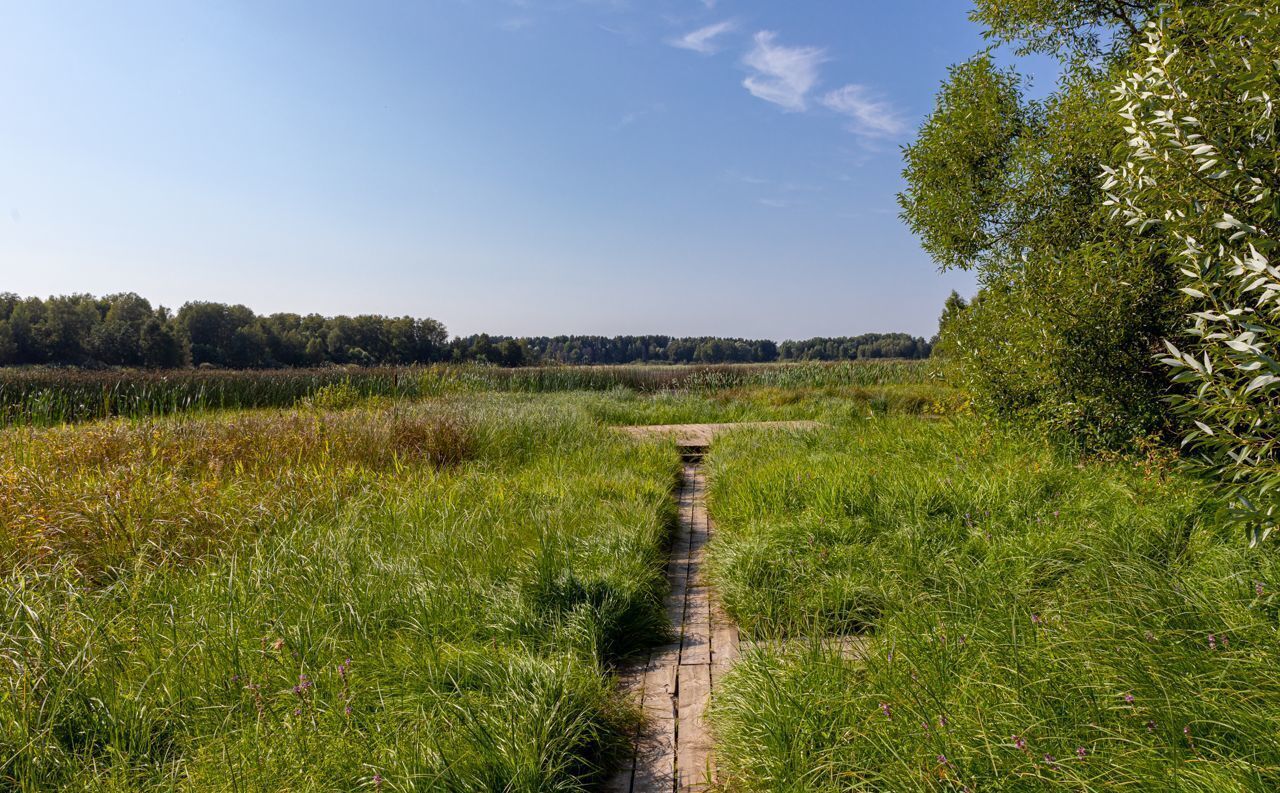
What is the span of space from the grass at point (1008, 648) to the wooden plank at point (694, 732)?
113mm

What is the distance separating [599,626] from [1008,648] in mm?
1827

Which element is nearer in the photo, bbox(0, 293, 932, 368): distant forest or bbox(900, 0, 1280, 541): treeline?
bbox(900, 0, 1280, 541): treeline

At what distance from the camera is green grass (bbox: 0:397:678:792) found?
2150 millimetres

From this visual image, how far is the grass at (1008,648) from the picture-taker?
1.85 meters

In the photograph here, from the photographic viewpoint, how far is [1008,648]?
237cm

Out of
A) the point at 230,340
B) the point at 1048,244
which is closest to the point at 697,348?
the point at 230,340

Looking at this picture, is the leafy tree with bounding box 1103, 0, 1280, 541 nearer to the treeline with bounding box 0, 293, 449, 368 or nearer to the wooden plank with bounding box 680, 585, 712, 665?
the wooden plank with bounding box 680, 585, 712, 665

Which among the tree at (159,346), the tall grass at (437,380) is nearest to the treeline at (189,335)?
the tree at (159,346)

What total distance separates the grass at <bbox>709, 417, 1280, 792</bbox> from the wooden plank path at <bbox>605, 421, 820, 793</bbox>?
14 cm

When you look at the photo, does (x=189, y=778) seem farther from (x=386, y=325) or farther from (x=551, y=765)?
(x=386, y=325)

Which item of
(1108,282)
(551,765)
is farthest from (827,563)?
(1108,282)

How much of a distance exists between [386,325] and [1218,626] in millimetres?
64799

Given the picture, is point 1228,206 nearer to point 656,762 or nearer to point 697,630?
point 697,630

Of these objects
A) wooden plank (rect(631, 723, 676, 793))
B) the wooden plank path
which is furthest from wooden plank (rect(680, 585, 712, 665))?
Answer: wooden plank (rect(631, 723, 676, 793))
